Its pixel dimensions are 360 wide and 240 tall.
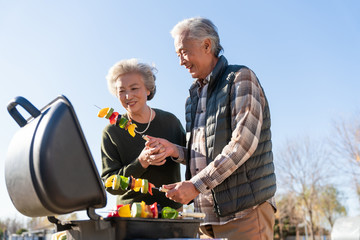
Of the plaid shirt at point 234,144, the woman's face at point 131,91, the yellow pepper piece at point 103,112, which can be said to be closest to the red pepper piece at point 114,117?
the yellow pepper piece at point 103,112

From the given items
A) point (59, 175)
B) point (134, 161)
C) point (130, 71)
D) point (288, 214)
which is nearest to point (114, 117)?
point (134, 161)

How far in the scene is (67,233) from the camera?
1.71 meters

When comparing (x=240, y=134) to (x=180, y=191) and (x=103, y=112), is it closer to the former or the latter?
(x=180, y=191)

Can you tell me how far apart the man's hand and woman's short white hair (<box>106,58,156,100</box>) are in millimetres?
1162

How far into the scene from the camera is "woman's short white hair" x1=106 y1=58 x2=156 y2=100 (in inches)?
115

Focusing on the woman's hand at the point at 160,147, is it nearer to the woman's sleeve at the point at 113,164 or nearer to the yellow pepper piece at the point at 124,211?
the woman's sleeve at the point at 113,164

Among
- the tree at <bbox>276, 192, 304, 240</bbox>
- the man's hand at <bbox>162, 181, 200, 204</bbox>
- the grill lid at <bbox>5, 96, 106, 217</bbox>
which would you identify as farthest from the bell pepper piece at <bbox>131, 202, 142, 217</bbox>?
the tree at <bbox>276, 192, 304, 240</bbox>

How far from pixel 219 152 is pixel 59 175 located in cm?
111

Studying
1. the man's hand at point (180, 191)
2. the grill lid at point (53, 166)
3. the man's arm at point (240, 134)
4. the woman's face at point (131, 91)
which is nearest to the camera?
the grill lid at point (53, 166)

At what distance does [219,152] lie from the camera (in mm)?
2254

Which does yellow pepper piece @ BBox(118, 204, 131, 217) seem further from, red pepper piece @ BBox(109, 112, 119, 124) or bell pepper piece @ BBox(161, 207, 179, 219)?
red pepper piece @ BBox(109, 112, 119, 124)

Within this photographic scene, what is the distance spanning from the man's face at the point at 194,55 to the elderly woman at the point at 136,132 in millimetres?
455

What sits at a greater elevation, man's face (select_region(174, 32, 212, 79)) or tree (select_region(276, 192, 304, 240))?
man's face (select_region(174, 32, 212, 79))

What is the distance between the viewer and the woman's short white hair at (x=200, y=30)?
258 centimetres
